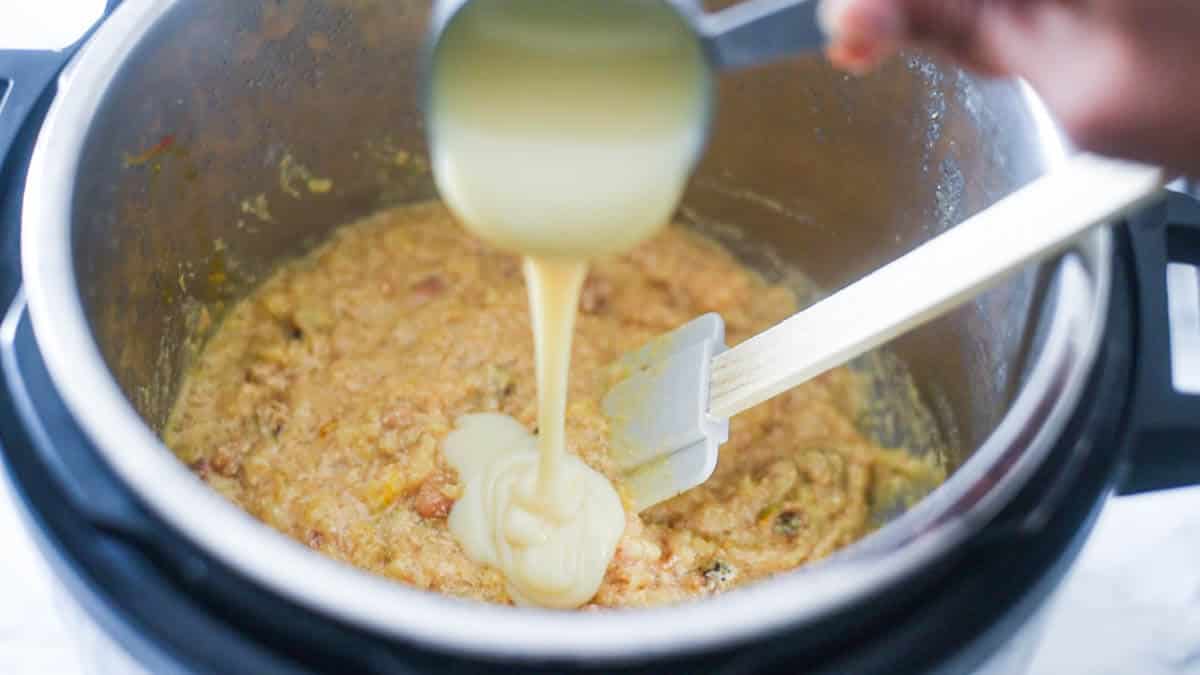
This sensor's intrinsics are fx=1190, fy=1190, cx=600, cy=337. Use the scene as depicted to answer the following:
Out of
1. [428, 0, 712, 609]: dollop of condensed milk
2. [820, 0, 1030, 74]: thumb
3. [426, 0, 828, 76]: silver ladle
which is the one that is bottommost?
[428, 0, 712, 609]: dollop of condensed milk

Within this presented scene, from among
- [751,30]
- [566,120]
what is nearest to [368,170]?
[566,120]

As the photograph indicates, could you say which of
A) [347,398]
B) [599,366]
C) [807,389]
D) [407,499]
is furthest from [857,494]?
Answer: [347,398]

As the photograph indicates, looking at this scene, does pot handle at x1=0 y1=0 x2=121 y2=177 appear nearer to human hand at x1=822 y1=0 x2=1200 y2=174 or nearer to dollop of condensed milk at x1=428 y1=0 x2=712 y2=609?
dollop of condensed milk at x1=428 y1=0 x2=712 y2=609

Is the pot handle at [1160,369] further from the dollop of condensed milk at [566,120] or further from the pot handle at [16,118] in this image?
the pot handle at [16,118]

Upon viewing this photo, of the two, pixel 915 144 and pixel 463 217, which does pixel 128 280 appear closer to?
pixel 463 217

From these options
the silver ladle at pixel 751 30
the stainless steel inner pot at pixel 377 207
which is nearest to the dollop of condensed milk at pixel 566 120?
the silver ladle at pixel 751 30

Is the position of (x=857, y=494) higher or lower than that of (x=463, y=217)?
lower

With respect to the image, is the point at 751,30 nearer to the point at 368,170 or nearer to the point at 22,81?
the point at 22,81

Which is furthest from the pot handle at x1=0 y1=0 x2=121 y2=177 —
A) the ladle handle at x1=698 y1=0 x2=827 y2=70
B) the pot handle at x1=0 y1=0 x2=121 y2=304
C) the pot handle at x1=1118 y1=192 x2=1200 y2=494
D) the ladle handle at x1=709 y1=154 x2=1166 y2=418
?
the pot handle at x1=1118 y1=192 x2=1200 y2=494
